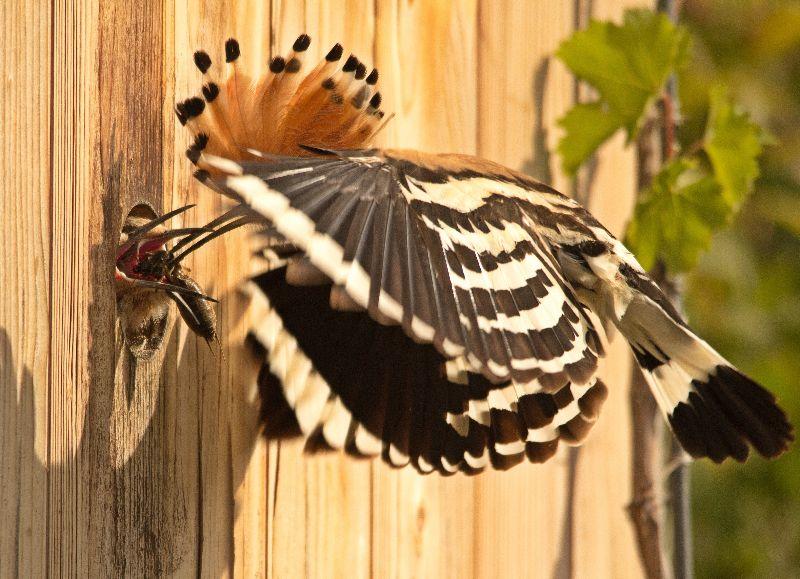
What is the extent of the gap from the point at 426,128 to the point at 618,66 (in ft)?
1.66

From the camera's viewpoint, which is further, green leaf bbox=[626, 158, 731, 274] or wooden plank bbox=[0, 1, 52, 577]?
green leaf bbox=[626, 158, 731, 274]

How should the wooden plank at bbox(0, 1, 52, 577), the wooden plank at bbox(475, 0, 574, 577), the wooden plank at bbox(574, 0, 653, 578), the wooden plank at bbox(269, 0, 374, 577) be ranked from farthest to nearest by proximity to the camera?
the wooden plank at bbox(574, 0, 653, 578)
the wooden plank at bbox(475, 0, 574, 577)
the wooden plank at bbox(269, 0, 374, 577)
the wooden plank at bbox(0, 1, 52, 577)

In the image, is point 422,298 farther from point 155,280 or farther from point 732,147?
point 732,147

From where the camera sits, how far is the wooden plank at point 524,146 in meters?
1.97

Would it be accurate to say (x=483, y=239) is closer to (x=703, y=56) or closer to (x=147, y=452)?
(x=147, y=452)

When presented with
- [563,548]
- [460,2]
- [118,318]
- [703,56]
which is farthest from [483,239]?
[703,56]

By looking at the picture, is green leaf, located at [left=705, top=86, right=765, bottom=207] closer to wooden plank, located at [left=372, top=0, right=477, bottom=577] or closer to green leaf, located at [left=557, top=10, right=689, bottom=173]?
green leaf, located at [left=557, top=10, right=689, bottom=173]

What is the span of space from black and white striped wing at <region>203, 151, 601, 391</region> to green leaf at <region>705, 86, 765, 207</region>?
761 mm

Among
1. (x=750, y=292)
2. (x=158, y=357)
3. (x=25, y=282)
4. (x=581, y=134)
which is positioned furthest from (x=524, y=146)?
(x=750, y=292)

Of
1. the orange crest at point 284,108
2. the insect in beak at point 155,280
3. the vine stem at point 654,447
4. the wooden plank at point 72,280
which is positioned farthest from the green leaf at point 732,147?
the wooden plank at point 72,280

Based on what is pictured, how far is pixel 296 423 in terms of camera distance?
4.90ft

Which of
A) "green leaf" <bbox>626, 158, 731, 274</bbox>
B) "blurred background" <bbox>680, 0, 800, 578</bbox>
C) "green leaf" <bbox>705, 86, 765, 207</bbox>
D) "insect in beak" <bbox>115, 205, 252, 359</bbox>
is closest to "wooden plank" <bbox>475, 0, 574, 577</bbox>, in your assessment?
"green leaf" <bbox>626, 158, 731, 274</bbox>

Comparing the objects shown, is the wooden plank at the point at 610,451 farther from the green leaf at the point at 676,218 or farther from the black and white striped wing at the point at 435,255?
the black and white striped wing at the point at 435,255

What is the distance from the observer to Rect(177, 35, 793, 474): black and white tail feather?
1.12 m
